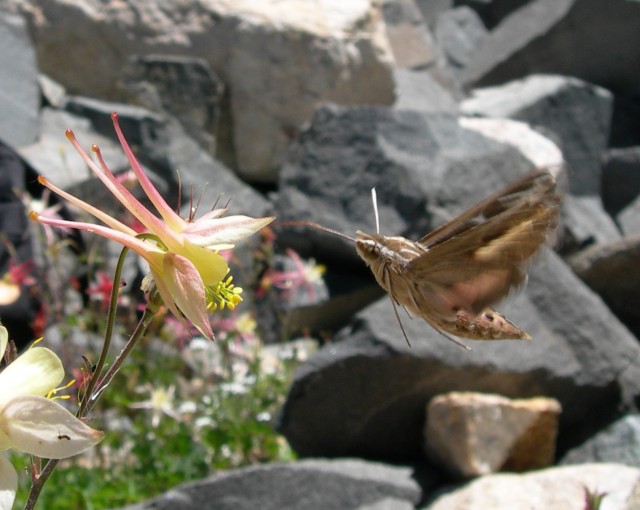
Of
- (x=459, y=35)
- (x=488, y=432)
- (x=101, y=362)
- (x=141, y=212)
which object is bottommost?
(x=459, y=35)

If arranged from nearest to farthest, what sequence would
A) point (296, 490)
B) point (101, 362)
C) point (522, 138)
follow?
point (101, 362)
point (296, 490)
point (522, 138)

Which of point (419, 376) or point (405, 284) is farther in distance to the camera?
point (419, 376)

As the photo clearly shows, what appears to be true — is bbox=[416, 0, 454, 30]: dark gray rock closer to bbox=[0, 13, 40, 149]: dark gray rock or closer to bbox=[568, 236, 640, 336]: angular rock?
bbox=[0, 13, 40, 149]: dark gray rock

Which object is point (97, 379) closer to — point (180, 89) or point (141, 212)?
point (141, 212)

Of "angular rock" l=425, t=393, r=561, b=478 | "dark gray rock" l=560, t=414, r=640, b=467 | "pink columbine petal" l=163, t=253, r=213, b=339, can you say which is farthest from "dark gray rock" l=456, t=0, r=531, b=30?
"pink columbine petal" l=163, t=253, r=213, b=339

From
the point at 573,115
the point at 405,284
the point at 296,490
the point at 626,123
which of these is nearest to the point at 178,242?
the point at 405,284

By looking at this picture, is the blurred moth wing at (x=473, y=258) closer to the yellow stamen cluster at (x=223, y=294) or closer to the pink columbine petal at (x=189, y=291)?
the yellow stamen cluster at (x=223, y=294)

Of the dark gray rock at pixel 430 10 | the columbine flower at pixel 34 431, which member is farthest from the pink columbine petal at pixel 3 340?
the dark gray rock at pixel 430 10
